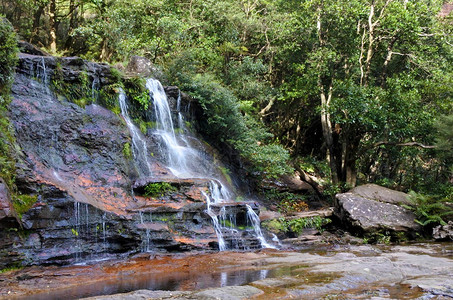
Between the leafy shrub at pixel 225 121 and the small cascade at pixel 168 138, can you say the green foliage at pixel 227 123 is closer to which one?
the leafy shrub at pixel 225 121

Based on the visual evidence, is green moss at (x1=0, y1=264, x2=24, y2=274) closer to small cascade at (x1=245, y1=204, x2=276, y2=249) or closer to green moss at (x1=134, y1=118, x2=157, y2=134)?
small cascade at (x1=245, y1=204, x2=276, y2=249)

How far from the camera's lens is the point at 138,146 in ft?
40.4

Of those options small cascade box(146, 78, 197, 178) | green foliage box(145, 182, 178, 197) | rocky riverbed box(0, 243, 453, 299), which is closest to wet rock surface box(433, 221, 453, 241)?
rocky riverbed box(0, 243, 453, 299)

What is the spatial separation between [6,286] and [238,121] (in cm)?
1143

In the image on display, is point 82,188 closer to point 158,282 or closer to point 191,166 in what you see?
point 158,282

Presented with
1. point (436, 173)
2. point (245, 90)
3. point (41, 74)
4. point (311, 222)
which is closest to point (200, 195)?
point (311, 222)

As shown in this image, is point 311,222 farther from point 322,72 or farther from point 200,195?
point 322,72

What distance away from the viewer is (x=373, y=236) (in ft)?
38.7

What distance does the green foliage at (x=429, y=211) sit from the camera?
12.1 meters

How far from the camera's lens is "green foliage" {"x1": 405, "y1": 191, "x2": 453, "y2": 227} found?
12.1 m

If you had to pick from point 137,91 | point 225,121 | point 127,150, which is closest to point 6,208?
point 127,150

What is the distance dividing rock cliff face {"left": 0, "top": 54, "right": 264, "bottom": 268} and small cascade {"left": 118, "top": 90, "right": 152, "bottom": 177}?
1.02 feet

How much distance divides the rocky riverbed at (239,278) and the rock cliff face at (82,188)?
0.60 m

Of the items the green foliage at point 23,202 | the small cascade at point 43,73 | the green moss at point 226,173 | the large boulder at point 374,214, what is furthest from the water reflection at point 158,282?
the green moss at point 226,173
